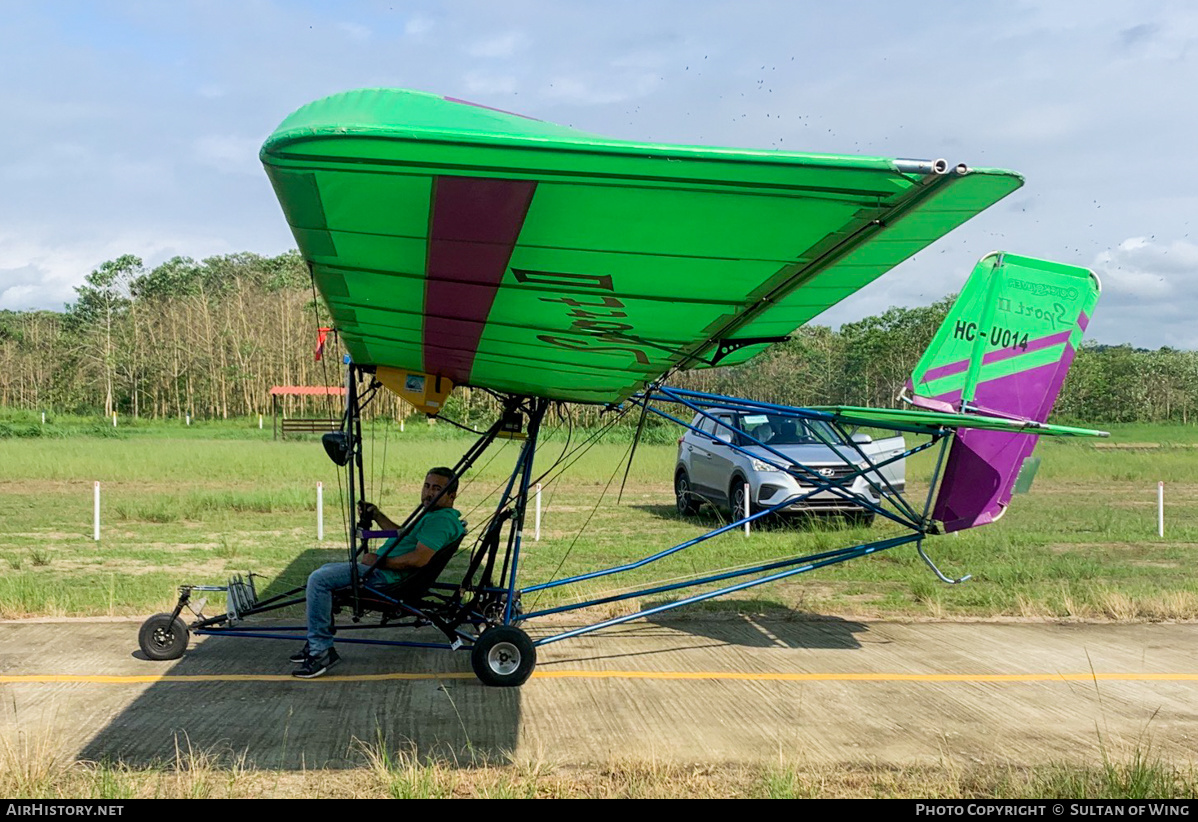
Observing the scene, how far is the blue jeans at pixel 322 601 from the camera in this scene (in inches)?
244

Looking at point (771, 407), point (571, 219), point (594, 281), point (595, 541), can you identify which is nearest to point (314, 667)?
point (771, 407)

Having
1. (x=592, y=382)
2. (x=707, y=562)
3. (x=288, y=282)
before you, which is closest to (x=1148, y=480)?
(x=707, y=562)

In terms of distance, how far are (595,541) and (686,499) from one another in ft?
14.1

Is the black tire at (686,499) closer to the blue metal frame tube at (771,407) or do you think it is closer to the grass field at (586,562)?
the grass field at (586,562)

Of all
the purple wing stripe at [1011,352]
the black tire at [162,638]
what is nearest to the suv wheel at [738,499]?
the purple wing stripe at [1011,352]

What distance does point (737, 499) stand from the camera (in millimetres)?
15211

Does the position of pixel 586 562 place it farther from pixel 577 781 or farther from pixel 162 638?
pixel 577 781

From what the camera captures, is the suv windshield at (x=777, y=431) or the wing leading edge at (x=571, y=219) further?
the suv windshield at (x=777, y=431)

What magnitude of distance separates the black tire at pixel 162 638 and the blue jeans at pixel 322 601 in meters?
1.00

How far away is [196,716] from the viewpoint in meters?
5.38

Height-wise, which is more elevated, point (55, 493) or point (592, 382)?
point (592, 382)

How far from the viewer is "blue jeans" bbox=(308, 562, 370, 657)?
6191 millimetres
